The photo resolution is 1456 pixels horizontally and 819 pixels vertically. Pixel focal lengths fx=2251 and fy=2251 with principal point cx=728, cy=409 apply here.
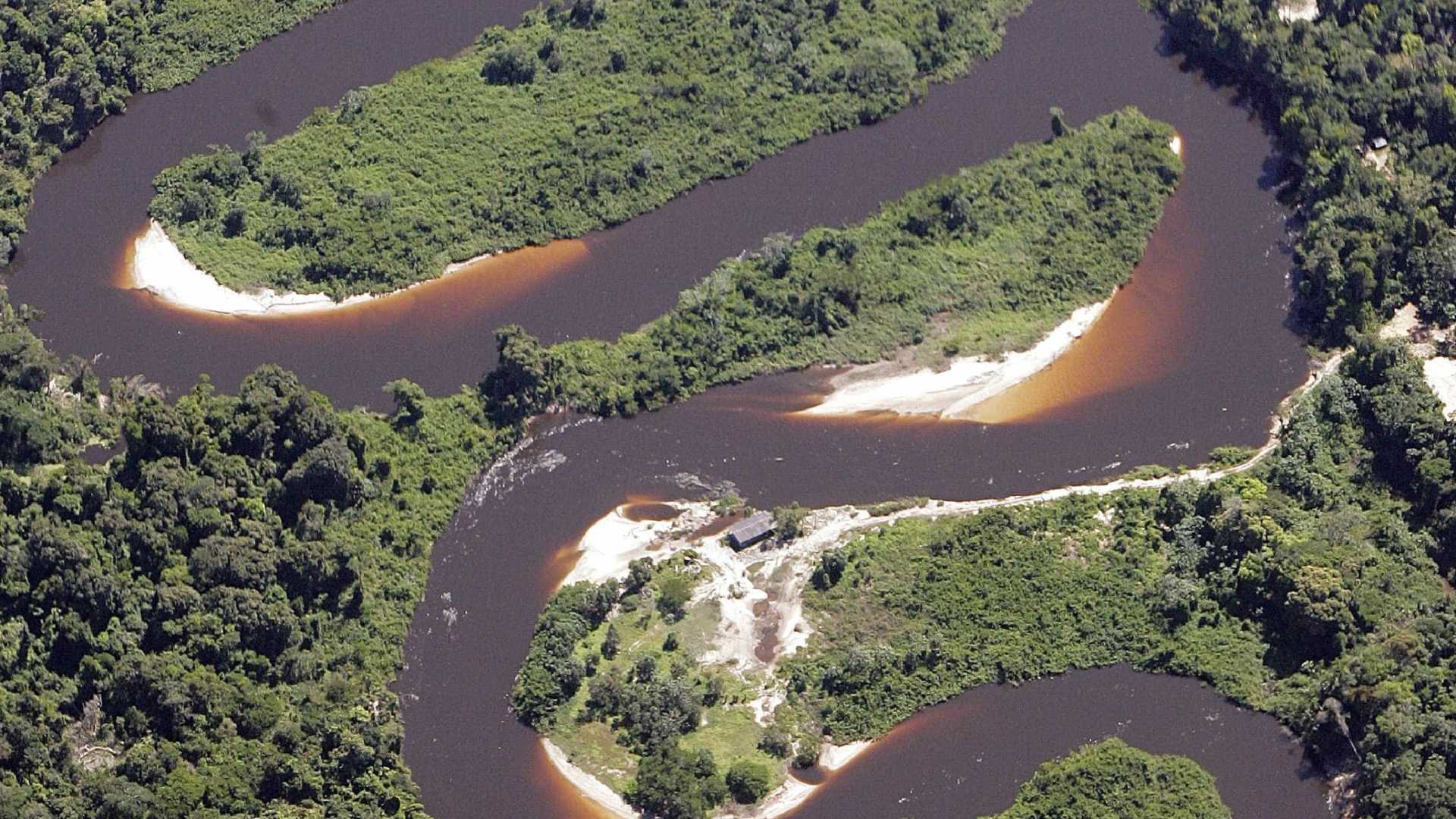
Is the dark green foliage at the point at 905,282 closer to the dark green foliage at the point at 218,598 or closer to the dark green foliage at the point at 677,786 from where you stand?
the dark green foliage at the point at 218,598

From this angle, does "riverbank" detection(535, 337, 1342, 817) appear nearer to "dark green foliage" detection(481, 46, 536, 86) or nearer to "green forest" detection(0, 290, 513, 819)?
"green forest" detection(0, 290, 513, 819)

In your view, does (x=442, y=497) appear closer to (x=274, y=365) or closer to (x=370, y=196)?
(x=274, y=365)

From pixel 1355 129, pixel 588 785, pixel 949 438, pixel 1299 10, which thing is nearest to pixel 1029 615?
pixel 949 438

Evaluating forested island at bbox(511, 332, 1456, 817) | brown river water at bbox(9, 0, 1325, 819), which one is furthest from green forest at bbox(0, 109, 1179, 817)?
forested island at bbox(511, 332, 1456, 817)

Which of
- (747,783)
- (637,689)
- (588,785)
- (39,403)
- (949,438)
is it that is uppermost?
(949,438)

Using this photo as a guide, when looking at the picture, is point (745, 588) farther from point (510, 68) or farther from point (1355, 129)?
point (1355, 129)

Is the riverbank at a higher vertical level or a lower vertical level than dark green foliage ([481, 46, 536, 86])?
lower
